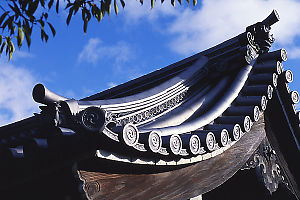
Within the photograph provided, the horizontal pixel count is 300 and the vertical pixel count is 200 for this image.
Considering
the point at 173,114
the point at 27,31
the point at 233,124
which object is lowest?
the point at 233,124

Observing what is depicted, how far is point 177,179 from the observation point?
14.1ft

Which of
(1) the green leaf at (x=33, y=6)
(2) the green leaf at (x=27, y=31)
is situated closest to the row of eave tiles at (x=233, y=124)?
(2) the green leaf at (x=27, y=31)

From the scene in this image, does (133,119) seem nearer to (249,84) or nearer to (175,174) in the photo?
(175,174)

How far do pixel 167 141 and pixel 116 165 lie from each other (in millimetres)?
463

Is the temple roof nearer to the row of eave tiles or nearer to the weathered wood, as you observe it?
the row of eave tiles

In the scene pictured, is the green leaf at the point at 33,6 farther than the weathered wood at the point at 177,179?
Yes

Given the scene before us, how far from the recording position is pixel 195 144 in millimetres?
3848

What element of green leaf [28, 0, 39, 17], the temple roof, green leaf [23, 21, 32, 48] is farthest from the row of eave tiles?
green leaf [28, 0, 39, 17]

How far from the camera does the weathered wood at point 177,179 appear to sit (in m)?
3.53

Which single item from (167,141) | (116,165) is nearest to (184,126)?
(167,141)

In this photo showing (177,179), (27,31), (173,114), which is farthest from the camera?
(173,114)

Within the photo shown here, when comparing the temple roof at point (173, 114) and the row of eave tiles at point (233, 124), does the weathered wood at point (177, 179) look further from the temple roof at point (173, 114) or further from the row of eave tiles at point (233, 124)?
the row of eave tiles at point (233, 124)

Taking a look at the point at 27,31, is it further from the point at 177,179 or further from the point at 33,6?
the point at 177,179

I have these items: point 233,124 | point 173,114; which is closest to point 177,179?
point 173,114
